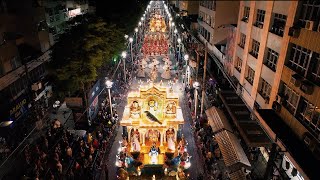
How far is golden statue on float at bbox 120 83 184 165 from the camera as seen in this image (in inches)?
890

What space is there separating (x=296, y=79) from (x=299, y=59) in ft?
5.11

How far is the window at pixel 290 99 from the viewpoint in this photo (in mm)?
15844

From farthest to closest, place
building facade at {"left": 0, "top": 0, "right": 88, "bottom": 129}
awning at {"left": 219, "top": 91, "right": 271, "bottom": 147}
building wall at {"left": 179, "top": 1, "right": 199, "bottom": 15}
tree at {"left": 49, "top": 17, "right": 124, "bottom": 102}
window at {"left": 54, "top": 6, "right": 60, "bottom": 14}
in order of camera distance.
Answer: window at {"left": 54, "top": 6, "right": 60, "bottom": 14} → building facade at {"left": 0, "top": 0, "right": 88, "bottom": 129} → tree at {"left": 49, "top": 17, "right": 124, "bottom": 102} → awning at {"left": 219, "top": 91, "right": 271, "bottom": 147} → building wall at {"left": 179, "top": 1, "right": 199, "bottom": 15}

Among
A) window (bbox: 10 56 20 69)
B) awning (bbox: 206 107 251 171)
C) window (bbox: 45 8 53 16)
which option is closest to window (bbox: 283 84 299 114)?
awning (bbox: 206 107 251 171)

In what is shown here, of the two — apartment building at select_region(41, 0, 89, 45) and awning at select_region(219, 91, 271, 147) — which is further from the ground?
apartment building at select_region(41, 0, 89, 45)

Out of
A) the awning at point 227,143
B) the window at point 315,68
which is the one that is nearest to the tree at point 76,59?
the awning at point 227,143

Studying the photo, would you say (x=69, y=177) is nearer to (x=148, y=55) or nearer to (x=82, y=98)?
(x=82, y=98)

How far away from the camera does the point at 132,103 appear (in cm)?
2288

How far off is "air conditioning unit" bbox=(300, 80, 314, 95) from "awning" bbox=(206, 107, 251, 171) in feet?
21.0

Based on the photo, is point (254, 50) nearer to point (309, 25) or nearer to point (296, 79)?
point (296, 79)

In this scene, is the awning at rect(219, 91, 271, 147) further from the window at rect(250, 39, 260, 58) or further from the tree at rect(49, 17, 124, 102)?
the tree at rect(49, 17, 124, 102)

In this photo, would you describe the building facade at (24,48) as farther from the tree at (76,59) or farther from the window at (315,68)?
the window at (315,68)

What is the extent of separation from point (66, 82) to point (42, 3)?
16.6 metres

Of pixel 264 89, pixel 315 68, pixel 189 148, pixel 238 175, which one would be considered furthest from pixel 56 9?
pixel 315 68
